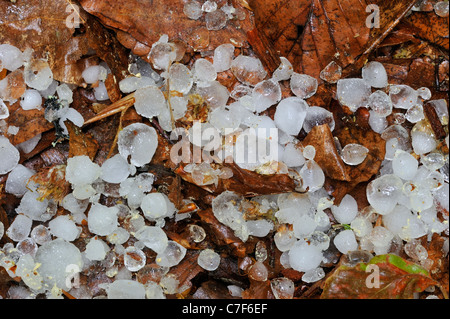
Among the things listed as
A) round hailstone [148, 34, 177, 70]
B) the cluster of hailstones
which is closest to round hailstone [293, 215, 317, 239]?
the cluster of hailstones

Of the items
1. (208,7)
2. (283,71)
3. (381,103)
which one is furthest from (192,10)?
(381,103)

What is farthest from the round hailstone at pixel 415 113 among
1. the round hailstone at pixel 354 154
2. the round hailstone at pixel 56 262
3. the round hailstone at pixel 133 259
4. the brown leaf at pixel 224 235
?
the round hailstone at pixel 56 262

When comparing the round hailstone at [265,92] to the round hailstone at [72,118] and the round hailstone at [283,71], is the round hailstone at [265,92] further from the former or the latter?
the round hailstone at [72,118]

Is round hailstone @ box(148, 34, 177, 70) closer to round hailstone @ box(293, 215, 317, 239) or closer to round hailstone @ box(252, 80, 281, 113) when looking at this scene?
round hailstone @ box(252, 80, 281, 113)
